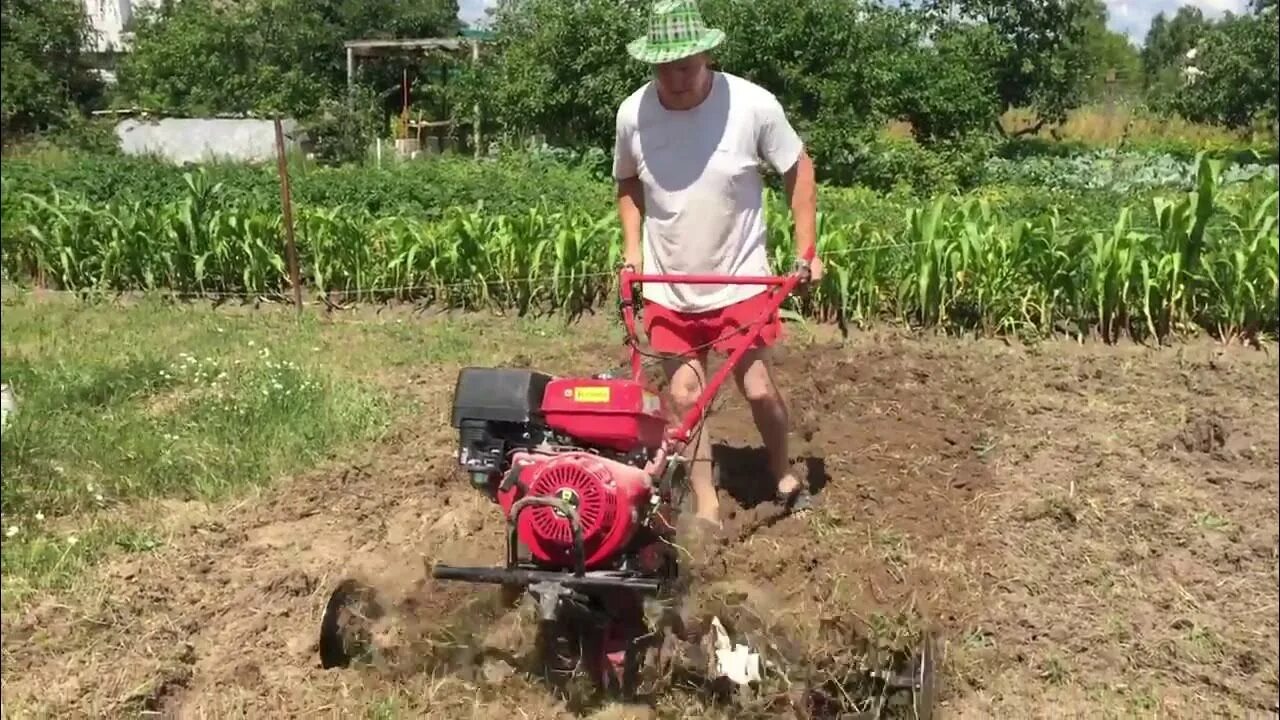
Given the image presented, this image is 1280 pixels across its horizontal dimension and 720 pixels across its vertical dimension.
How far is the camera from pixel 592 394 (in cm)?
319

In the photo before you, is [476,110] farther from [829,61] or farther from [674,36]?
[674,36]

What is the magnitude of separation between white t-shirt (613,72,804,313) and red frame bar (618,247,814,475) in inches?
4.7

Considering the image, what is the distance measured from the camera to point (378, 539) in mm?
4234

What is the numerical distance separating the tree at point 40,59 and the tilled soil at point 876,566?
136 centimetres

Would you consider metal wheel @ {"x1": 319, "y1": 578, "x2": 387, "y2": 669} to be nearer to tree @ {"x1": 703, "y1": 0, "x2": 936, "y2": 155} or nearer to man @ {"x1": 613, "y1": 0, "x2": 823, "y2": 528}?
man @ {"x1": 613, "y1": 0, "x2": 823, "y2": 528}

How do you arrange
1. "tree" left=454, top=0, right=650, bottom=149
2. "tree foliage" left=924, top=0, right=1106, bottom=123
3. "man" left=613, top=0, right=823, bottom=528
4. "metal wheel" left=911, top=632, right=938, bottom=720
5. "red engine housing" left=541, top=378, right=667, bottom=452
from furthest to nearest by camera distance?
"tree foliage" left=924, top=0, right=1106, bottom=123 → "tree" left=454, top=0, right=650, bottom=149 → "man" left=613, top=0, right=823, bottom=528 → "red engine housing" left=541, top=378, right=667, bottom=452 → "metal wheel" left=911, top=632, right=938, bottom=720

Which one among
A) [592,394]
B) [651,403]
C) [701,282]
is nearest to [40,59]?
[592,394]

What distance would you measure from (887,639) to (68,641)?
2154 millimetres

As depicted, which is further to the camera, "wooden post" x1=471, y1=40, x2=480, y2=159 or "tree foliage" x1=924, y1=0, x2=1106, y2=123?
"tree foliage" x1=924, y1=0, x2=1106, y2=123

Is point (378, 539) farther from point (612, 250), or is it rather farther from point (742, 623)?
point (612, 250)

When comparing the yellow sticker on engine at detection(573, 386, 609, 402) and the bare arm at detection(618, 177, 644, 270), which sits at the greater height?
the bare arm at detection(618, 177, 644, 270)

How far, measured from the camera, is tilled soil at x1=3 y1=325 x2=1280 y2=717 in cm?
323

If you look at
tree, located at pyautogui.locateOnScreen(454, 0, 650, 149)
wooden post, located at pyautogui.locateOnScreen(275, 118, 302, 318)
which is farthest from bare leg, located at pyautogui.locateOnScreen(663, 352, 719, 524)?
tree, located at pyautogui.locateOnScreen(454, 0, 650, 149)

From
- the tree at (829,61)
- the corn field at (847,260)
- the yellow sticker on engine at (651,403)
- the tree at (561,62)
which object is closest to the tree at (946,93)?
the tree at (829,61)
